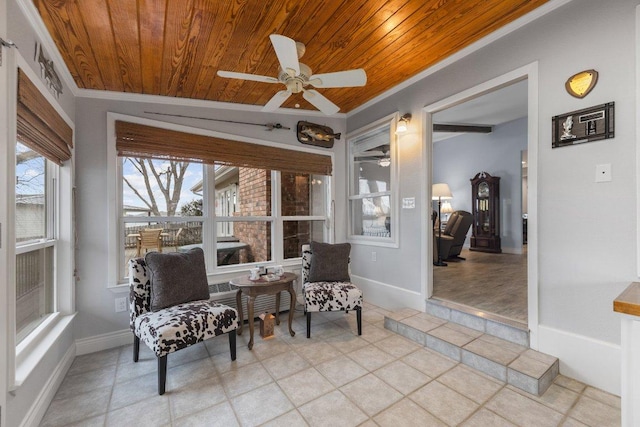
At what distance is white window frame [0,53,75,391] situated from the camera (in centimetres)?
138

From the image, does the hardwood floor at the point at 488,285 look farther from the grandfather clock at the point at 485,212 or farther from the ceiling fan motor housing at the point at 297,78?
the ceiling fan motor housing at the point at 297,78

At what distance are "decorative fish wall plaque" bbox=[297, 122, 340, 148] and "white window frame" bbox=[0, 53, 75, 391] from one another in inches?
93.1

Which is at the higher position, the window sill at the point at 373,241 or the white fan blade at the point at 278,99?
the white fan blade at the point at 278,99

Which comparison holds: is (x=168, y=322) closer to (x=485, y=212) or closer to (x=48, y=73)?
(x=48, y=73)

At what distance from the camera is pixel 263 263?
139 inches

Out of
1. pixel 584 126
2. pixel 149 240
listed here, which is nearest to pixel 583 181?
pixel 584 126

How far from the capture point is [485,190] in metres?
6.38

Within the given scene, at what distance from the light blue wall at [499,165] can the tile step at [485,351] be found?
15.3 ft

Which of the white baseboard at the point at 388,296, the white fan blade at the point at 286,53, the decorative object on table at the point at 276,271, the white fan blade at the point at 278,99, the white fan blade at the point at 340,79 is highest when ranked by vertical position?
the white fan blade at the point at 286,53

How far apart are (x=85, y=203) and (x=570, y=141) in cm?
403

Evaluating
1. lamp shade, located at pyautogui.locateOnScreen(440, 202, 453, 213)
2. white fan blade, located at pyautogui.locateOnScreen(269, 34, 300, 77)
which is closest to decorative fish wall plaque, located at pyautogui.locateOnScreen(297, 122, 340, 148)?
white fan blade, located at pyautogui.locateOnScreen(269, 34, 300, 77)

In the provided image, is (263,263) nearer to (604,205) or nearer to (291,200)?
(291,200)

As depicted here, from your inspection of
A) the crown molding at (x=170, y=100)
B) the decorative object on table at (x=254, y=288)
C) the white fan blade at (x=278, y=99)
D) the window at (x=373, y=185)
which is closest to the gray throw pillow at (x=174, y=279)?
the decorative object on table at (x=254, y=288)

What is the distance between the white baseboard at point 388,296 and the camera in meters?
3.05
